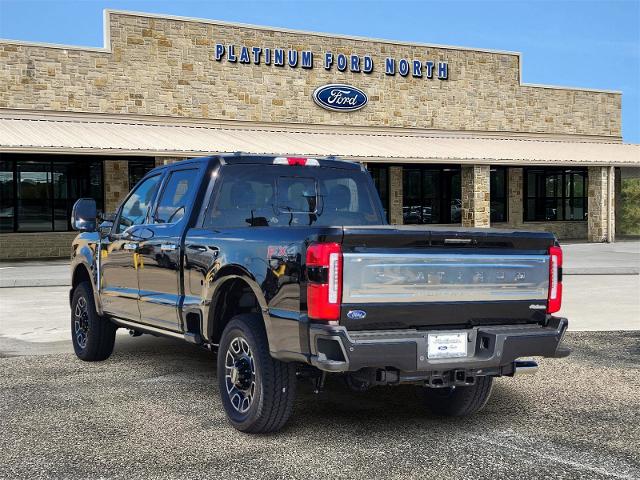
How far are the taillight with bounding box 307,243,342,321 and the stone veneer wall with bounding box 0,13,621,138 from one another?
22.7 meters

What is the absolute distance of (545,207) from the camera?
119 ft

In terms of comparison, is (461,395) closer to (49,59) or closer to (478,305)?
(478,305)

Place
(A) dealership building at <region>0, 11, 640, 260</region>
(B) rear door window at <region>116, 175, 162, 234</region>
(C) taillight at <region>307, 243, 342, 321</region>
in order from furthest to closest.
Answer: (A) dealership building at <region>0, 11, 640, 260</region>
(B) rear door window at <region>116, 175, 162, 234</region>
(C) taillight at <region>307, 243, 342, 321</region>

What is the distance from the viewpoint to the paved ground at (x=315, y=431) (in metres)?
5.15

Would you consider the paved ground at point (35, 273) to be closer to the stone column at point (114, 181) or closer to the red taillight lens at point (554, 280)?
the stone column at point (114, 181)

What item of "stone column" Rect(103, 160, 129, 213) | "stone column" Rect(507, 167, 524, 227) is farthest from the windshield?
"stone column" Rect(507, 167, 524, 227)

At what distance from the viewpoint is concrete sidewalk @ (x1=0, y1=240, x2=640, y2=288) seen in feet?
58.5

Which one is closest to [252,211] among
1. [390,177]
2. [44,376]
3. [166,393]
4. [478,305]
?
[166,393]

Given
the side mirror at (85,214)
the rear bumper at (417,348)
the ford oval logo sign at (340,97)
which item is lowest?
the rear bumper at (417,348)

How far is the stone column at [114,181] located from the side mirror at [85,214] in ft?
63.0

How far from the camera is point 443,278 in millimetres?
5527

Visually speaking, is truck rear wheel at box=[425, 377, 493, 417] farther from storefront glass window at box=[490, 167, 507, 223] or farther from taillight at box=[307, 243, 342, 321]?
storefront glass window at box=[490, 167, 507, 223]

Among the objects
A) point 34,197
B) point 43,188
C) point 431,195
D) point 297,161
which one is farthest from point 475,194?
point 297,161

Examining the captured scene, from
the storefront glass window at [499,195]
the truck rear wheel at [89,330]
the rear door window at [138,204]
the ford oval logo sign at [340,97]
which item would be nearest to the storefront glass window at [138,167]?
the ford oval logo sign at [340,97]
